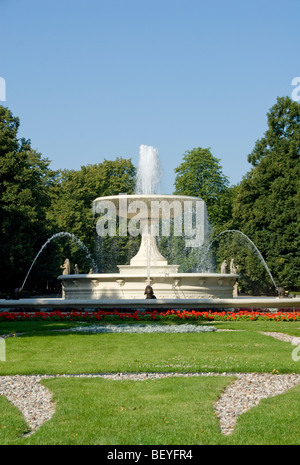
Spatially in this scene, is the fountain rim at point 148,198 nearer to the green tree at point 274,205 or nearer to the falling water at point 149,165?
the falling water at point 149,165

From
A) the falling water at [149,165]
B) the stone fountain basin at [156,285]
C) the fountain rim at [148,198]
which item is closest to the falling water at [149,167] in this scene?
the falling water at [149,165]

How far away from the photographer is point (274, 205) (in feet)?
130

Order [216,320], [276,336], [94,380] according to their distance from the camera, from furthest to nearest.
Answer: [216,320] < [276,336] < [94,380]

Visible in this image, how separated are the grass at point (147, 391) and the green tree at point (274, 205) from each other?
2581 cm

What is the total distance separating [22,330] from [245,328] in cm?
568

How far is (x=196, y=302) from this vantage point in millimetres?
18656

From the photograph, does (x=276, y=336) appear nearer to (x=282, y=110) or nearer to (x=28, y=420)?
(x=28, y=420)

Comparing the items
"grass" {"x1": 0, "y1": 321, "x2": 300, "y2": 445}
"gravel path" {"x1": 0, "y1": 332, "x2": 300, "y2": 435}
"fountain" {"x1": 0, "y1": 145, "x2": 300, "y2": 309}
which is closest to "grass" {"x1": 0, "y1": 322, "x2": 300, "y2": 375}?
"grass" {"x1": 0, "y1": 321, "x2": 300, "y2": 445}

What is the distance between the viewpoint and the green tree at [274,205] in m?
38.6

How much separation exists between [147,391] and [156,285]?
13753 millimetres

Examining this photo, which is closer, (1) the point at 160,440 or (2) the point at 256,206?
(1) the point at 160,440

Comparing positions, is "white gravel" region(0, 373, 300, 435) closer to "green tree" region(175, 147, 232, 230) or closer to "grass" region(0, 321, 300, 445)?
"grass" region(0, 321, 300, 445)

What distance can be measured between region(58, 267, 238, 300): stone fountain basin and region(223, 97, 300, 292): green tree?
57.5 feet

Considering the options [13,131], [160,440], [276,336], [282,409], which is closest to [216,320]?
[276,336]
